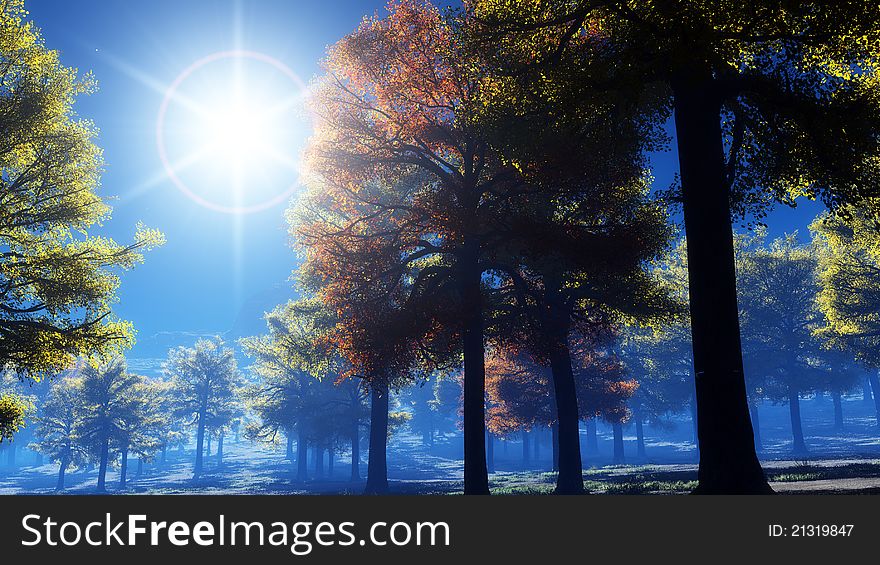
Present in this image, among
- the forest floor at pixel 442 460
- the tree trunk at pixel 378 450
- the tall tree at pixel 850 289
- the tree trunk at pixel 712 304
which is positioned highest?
the tall tree at pixel 850 289

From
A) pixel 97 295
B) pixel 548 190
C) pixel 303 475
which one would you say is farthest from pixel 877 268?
pixel 303 475

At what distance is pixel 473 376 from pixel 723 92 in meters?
7.72

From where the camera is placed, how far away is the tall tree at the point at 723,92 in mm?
8273

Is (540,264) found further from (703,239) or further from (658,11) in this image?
(658,11)

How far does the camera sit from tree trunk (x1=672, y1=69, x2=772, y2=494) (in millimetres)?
8266

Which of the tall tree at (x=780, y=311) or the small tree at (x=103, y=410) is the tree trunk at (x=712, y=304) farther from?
the small tree at (x=103, y=410)

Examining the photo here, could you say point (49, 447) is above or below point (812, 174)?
below

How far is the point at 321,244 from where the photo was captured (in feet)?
46.6

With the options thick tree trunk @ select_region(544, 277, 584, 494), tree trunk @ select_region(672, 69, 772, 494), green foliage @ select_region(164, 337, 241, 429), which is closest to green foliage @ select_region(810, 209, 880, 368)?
thick tree trunk @ select_region(544, 277, 584, 494)

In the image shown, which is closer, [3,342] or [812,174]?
[812,174]

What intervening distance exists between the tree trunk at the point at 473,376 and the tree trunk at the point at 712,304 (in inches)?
206

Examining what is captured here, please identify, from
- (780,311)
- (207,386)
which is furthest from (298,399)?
(780,311)

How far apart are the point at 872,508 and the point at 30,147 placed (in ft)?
59.8

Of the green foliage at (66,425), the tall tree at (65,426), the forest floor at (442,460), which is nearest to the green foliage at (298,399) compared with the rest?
the forest floor at (442,460)
